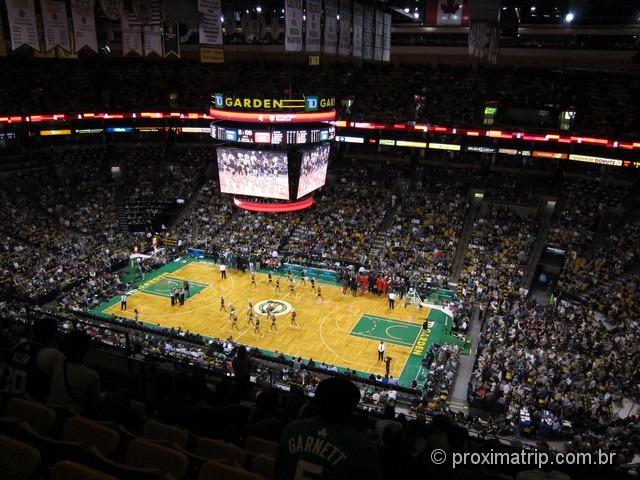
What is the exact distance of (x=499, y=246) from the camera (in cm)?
3189

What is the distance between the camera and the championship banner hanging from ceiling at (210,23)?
2034 centimetres

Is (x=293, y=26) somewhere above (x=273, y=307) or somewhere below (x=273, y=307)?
above

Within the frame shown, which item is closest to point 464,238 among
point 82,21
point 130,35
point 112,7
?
point 130,35

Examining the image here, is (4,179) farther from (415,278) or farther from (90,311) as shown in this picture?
(415,278)

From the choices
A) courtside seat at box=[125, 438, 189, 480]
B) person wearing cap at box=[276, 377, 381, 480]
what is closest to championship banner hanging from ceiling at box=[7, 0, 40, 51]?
courtside seat at box=[125, 438, 189, 480]

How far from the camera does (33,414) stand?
477 cm

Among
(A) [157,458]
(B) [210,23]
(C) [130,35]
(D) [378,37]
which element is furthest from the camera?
(D) [378,37]

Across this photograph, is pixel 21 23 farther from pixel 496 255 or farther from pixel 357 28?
pixel 496 255

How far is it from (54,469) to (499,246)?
102 ft

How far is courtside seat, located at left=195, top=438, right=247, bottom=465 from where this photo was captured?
4.87 meters

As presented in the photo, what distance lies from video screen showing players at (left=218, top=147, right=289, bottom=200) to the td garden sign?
237 centimetres

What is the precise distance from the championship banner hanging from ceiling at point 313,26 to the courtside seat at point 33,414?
17647 millimetres

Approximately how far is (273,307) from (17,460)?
81.8ft

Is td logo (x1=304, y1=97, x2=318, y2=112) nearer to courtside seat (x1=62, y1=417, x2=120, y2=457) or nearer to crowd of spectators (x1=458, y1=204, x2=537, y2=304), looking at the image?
crowd of spectators (x1=458, y1=204, x2=537, y2=304)
